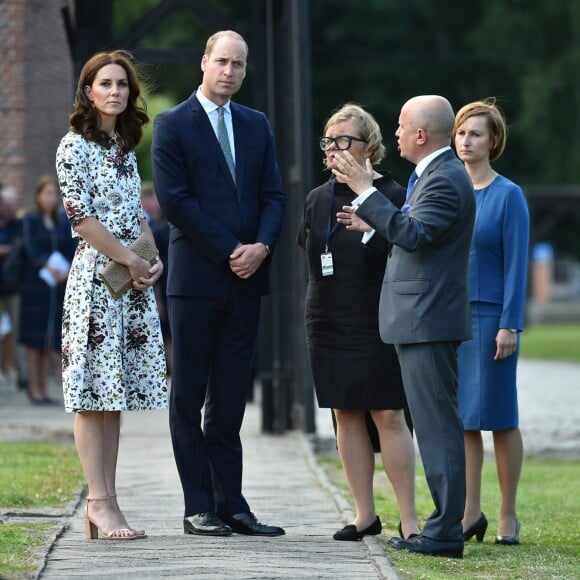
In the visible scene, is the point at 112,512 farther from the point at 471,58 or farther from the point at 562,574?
the point at 471,58

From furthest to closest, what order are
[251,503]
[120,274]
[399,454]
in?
[251,503] < [399,454] < [120,274]

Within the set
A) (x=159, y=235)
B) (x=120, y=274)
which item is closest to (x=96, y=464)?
(x=120, y=274)

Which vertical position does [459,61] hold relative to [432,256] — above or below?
above

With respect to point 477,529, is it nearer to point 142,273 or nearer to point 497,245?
point 497,245

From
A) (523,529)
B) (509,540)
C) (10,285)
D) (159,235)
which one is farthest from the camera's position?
(10,285)

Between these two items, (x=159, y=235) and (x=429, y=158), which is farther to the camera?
(x=159, y=235)

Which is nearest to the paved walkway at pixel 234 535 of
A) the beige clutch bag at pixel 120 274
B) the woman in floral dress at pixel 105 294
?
Result: the woman in floral dress at pixel 105 294

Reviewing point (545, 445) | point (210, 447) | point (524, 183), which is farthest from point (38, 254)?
point (524, 183)

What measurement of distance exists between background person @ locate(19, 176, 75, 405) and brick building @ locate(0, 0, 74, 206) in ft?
9.22

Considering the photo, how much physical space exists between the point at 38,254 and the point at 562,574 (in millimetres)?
9267

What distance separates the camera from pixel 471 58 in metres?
44.8

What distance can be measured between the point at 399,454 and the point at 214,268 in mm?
1134

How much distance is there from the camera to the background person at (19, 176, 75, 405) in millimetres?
14234

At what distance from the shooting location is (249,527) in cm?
670
